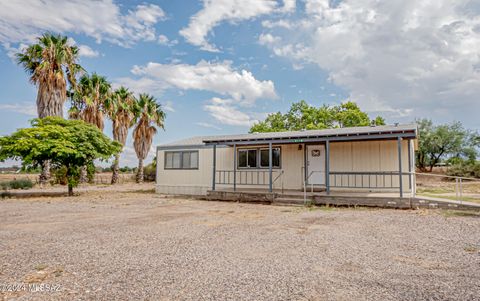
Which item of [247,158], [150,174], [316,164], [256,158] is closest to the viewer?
[316,164]

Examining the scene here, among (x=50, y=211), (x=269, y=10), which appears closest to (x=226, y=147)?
(x=269, y=10)

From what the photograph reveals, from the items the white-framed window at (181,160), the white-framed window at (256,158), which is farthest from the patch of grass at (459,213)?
the white-framed window at (181,160)

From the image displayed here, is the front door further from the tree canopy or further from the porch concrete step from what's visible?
the tree canopy

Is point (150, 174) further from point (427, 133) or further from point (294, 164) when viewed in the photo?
point (427, 133)

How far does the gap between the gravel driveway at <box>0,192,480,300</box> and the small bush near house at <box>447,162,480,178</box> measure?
2185 cm

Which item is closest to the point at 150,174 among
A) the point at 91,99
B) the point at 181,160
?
the point at 91,99

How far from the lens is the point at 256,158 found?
14.9 m

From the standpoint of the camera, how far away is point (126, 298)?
3.26 meters

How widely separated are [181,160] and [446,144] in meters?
30.2

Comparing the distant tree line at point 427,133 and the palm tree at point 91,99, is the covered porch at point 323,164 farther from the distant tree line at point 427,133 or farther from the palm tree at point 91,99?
the distant tree line at point 427,133

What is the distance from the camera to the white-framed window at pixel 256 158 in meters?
14.5

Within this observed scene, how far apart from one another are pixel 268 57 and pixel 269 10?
21.8ft

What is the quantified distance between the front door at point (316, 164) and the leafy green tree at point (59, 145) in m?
11.1

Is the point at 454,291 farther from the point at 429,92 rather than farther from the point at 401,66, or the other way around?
the point at 429,92
